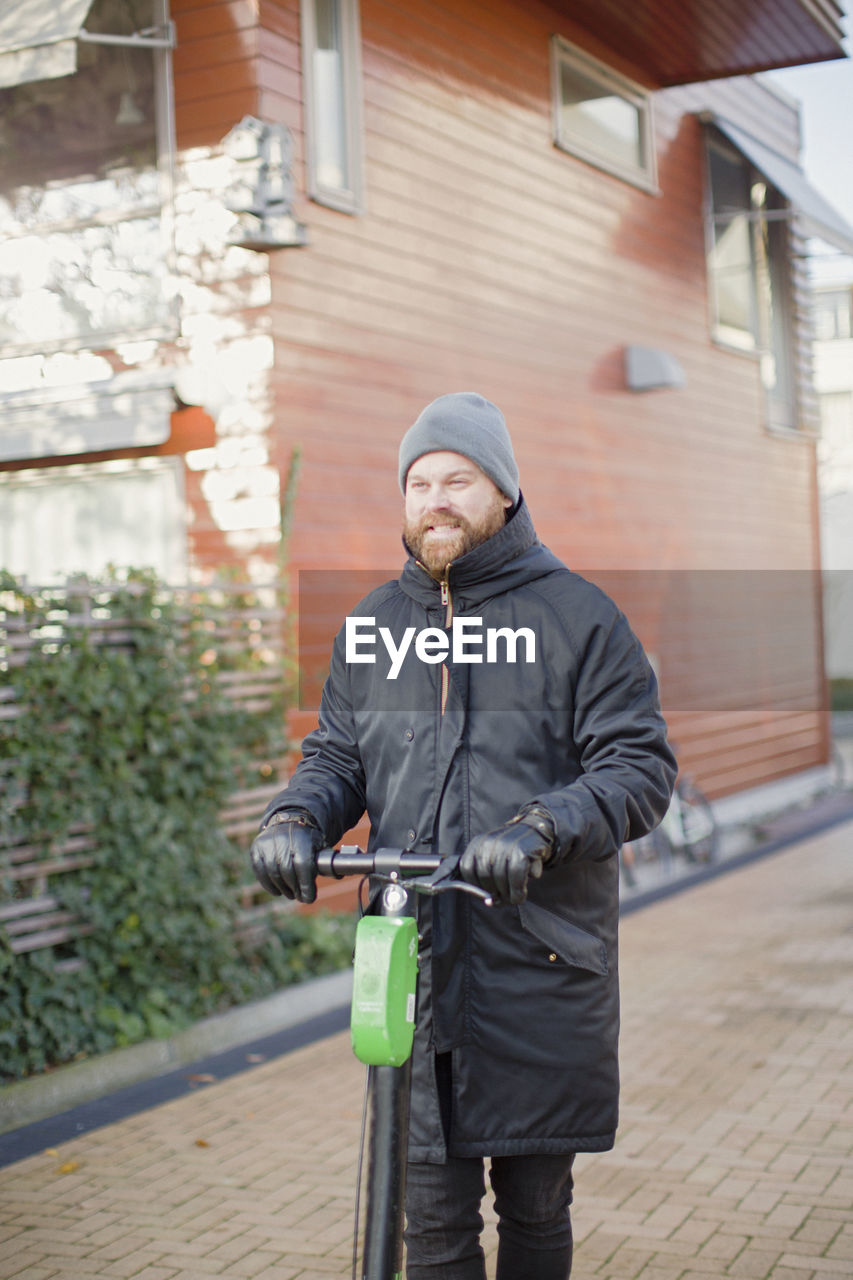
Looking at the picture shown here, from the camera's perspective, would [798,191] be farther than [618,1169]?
Yes

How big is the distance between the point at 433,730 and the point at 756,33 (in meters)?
10.8

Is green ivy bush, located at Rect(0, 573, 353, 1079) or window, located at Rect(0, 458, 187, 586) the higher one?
window, located at Rect(0, 458, 187, 586)

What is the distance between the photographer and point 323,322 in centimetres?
839

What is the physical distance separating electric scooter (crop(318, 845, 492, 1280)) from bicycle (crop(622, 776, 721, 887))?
327 inches

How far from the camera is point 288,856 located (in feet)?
8.59

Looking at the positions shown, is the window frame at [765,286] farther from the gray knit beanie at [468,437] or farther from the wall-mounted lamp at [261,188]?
the gray knit beanie at [468,437]

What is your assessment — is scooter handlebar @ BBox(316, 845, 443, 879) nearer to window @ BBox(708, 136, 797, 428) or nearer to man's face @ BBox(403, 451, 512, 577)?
man's face @ BBox(403, 451, 512, 577)

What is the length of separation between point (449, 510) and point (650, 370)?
9.37m

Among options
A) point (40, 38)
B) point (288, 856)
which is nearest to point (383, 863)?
point (288, 856)

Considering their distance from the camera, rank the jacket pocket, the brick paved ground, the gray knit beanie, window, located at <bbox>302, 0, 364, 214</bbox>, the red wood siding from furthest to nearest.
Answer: window, located at <bbox>302, 0, 364, 214</bbox> → the red wood siding → the brick paved ground → the gray knit beanie → the jacket pocket

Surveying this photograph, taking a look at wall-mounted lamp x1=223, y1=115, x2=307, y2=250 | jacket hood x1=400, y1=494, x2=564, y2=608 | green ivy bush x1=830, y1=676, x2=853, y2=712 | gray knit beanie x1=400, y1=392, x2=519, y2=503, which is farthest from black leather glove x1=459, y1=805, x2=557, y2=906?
green ivy bush x1=830, y1=676, x2=853, y2=712

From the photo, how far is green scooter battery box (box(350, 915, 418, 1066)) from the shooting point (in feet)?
8.05

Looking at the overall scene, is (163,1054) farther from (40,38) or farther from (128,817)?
(40,38)

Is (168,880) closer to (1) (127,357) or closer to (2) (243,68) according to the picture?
(1) (127,357)
